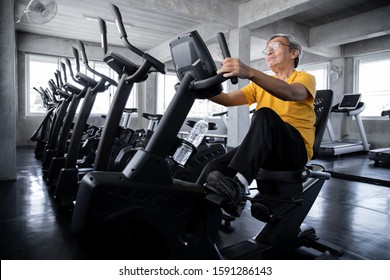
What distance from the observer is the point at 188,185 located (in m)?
1.34

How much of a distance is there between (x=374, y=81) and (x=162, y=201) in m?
8.18

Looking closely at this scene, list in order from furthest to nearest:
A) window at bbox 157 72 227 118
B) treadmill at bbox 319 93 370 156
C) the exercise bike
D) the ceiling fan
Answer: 1. window at bbox 157 72 227 118
2. treadmill at bbox 319 93 370 156
3. the ceiling fan
4. the exercise bike

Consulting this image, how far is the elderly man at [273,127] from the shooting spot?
1.32 metres

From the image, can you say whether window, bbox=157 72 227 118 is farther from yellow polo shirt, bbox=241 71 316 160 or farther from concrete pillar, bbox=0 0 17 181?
yellow polo shirt, bbox=241 71 316 160

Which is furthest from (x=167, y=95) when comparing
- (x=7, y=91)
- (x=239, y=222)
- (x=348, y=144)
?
(x=239, y=222)

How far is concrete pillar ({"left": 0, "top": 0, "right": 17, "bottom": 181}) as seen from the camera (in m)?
3.40

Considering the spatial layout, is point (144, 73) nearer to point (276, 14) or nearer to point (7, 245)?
point (7, 245)

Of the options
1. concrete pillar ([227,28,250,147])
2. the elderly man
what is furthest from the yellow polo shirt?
concrete pillar ([227,28,250,147])

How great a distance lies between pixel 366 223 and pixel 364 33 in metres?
5.52

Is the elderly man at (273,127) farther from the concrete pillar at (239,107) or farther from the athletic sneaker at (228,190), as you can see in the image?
the concrete pillar at (239,107)

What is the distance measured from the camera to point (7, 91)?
3469 mm

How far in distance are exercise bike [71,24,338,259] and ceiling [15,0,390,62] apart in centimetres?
400

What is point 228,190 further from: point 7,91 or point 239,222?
point 7,91

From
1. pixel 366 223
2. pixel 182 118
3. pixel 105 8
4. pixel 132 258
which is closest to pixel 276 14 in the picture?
pixel 105 8
